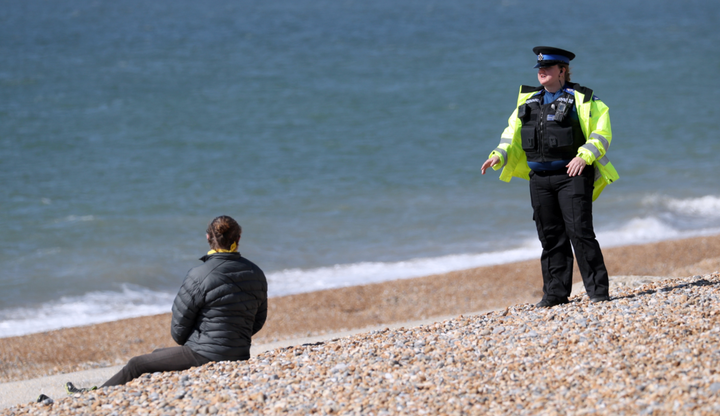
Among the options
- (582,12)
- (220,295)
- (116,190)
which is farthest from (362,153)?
(582,12)

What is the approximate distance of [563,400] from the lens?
4.00 m

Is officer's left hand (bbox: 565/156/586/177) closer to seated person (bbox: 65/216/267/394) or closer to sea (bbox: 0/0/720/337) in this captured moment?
seated person (bbox: 65/216/267/394)

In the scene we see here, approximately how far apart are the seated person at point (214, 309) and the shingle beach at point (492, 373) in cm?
13

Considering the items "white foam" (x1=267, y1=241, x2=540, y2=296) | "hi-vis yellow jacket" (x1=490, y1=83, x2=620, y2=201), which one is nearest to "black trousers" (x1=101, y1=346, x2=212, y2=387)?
"hi-vis yellow jacket" (x1=490, y1=83, x2=620, y2=201)

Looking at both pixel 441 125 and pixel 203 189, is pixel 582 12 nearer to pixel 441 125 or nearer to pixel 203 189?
pixel 441 125

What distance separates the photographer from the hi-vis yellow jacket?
521 cm

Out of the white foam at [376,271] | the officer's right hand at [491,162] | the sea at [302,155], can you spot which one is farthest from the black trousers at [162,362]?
the white foam at [376,271]

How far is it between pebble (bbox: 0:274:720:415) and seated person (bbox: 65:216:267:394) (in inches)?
4.5

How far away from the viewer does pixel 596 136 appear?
17.2 ft

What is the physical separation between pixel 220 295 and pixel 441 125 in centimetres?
2113

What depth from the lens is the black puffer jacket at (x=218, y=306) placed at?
5.00m

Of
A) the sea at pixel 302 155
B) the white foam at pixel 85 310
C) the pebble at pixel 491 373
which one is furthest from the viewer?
the sea at pixel 302 155

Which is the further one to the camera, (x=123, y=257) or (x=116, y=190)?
(x=116, y=190)

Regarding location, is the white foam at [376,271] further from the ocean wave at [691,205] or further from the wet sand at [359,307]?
the ocean wave at [691,205]
